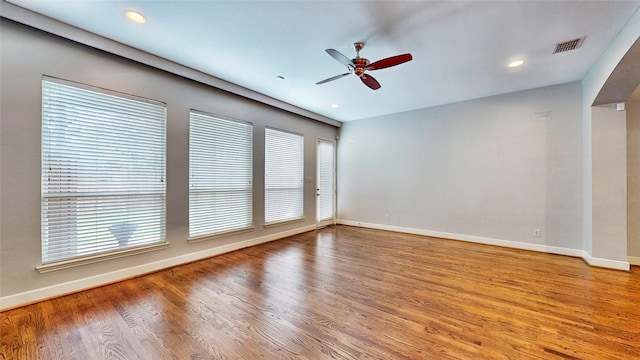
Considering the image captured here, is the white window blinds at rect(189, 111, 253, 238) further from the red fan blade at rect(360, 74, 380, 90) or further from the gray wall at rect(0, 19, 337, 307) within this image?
the red fan blade at rect(360, 74, 380, 90)

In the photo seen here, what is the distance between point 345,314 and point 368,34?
2.91 metres

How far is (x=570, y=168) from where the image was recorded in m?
3.98

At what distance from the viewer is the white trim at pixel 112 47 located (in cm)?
229

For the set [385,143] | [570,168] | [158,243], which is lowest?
[158,243]

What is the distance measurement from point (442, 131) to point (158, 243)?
18.2ft

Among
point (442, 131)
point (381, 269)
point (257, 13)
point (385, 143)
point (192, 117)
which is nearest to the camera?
point (257, 13)

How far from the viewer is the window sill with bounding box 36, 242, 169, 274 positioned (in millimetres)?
2525

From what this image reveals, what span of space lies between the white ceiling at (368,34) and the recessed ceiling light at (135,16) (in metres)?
0.08

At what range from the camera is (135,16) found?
239cm

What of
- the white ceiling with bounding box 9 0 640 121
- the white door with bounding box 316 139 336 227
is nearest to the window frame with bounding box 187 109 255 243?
the white ceiling with bounding box 9 0 640 121

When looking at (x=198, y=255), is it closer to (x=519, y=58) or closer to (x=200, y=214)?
(x=200, y=214)

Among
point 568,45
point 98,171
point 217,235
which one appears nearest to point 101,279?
point 98,171

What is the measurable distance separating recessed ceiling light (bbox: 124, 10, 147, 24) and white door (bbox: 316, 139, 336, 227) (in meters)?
4.16

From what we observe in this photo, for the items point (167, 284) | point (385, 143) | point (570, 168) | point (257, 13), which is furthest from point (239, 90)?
point (570, 168)
